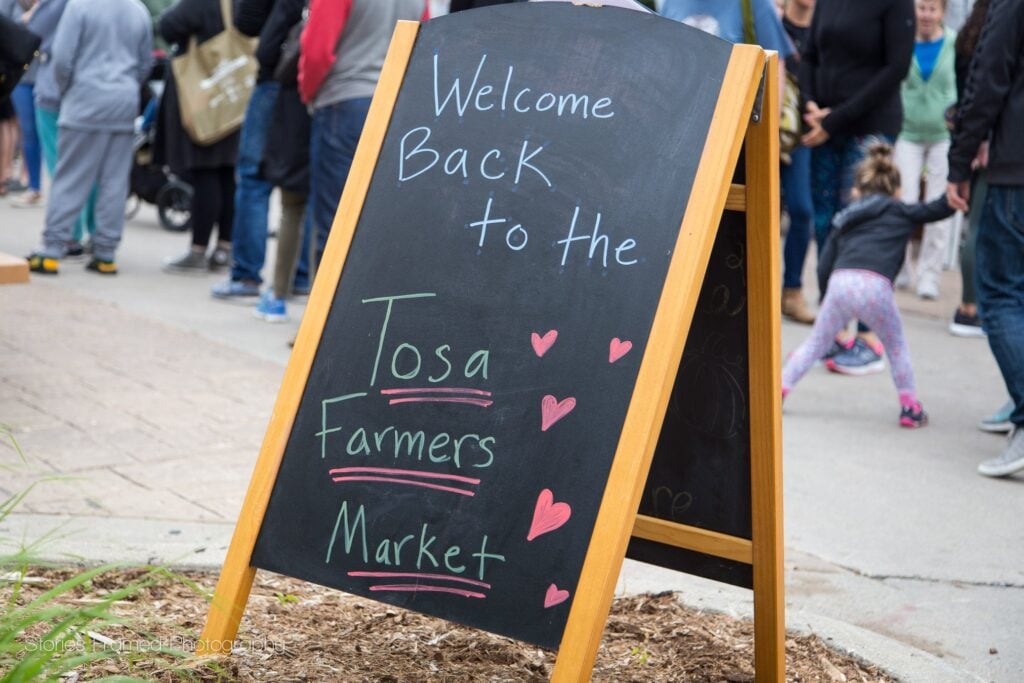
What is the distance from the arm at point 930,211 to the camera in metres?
6.27

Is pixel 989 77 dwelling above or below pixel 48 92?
above

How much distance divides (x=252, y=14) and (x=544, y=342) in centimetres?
553

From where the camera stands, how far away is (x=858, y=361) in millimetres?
7730

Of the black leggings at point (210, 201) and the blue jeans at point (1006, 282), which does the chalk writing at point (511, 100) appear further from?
the black leggings at point (210, 201)

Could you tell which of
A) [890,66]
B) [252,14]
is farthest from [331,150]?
[890,66]

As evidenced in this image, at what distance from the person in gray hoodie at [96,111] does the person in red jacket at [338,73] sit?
253cm

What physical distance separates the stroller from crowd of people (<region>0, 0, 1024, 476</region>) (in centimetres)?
108

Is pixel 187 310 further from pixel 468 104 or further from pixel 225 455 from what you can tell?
pixel 468 104

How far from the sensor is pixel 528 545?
265cm

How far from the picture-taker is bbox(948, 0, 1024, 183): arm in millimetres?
5461

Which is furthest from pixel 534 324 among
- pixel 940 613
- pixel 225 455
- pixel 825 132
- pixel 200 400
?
pixel 825 132

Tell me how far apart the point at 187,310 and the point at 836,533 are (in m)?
4.85

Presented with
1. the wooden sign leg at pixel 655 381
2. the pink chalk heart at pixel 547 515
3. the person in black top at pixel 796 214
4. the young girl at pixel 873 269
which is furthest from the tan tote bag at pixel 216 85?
the pink chalk heart at pixel 547 515

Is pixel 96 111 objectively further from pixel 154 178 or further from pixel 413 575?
pixel 413 575
